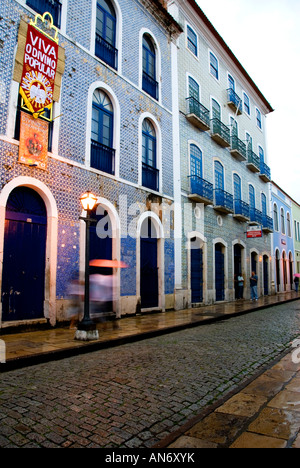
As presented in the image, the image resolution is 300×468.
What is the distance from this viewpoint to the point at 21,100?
795 cm

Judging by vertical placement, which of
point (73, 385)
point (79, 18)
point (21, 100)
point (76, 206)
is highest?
point (79, 18)

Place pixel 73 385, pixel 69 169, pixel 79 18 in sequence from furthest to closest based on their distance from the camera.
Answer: pixel 79 18, pixel 69 169, pixel 73 385

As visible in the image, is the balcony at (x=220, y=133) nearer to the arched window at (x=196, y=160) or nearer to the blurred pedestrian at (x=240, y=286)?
the arched window at (x=196, y=160)

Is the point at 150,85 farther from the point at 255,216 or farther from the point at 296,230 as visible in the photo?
the point at 296,230

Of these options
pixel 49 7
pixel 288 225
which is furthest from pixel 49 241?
pixel 288 225

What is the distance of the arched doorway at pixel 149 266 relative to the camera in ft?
38.4

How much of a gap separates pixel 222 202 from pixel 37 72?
36.9 ft

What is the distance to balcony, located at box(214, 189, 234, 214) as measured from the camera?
1666cm

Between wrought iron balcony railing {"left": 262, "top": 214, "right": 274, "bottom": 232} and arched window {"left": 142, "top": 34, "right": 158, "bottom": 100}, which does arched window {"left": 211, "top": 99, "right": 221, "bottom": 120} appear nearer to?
arched window {"left": 142, "top": 34, "right": 158, "bottom": 100}

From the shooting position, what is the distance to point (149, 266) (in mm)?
12062
